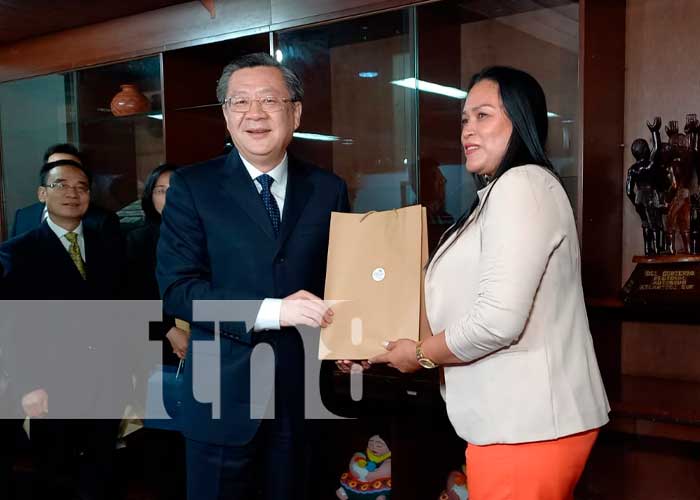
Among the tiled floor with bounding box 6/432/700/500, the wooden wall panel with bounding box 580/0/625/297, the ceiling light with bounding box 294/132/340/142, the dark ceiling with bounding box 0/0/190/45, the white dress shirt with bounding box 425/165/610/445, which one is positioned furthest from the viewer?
the dark ceiling with bounding box 0/0/190/45

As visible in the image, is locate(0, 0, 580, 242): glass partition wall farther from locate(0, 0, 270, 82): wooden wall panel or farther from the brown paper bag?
the brown paper bag

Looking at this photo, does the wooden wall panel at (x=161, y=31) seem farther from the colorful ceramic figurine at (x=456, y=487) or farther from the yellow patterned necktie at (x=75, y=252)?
the colorful ceramic figurine at (x=456, y=487)

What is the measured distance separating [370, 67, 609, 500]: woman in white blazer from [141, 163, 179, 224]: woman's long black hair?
1.86 meters

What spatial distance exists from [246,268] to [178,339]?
4.11 feet

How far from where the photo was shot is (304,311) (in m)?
1.48

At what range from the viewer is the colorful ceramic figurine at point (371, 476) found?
106 inches

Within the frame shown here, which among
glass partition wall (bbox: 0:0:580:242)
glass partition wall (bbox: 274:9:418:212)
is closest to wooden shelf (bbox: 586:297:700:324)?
glass partition wall (bbox: 0:0:580:242)

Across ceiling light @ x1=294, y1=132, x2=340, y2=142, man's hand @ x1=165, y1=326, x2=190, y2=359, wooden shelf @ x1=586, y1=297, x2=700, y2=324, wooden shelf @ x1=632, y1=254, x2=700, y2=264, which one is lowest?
man's hand @ x1=165, y1=326, x2=190, y2=359

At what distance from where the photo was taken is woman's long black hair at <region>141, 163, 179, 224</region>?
293 cm

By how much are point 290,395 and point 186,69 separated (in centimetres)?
198

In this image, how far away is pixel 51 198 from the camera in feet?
8.73

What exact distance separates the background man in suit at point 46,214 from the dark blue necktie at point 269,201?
138 centimetres

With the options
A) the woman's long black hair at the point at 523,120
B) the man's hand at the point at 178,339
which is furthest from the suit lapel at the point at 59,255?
the woman's long black hair at the point at 523,120

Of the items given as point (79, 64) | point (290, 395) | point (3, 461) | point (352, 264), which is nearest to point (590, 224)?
point (352, 264)
